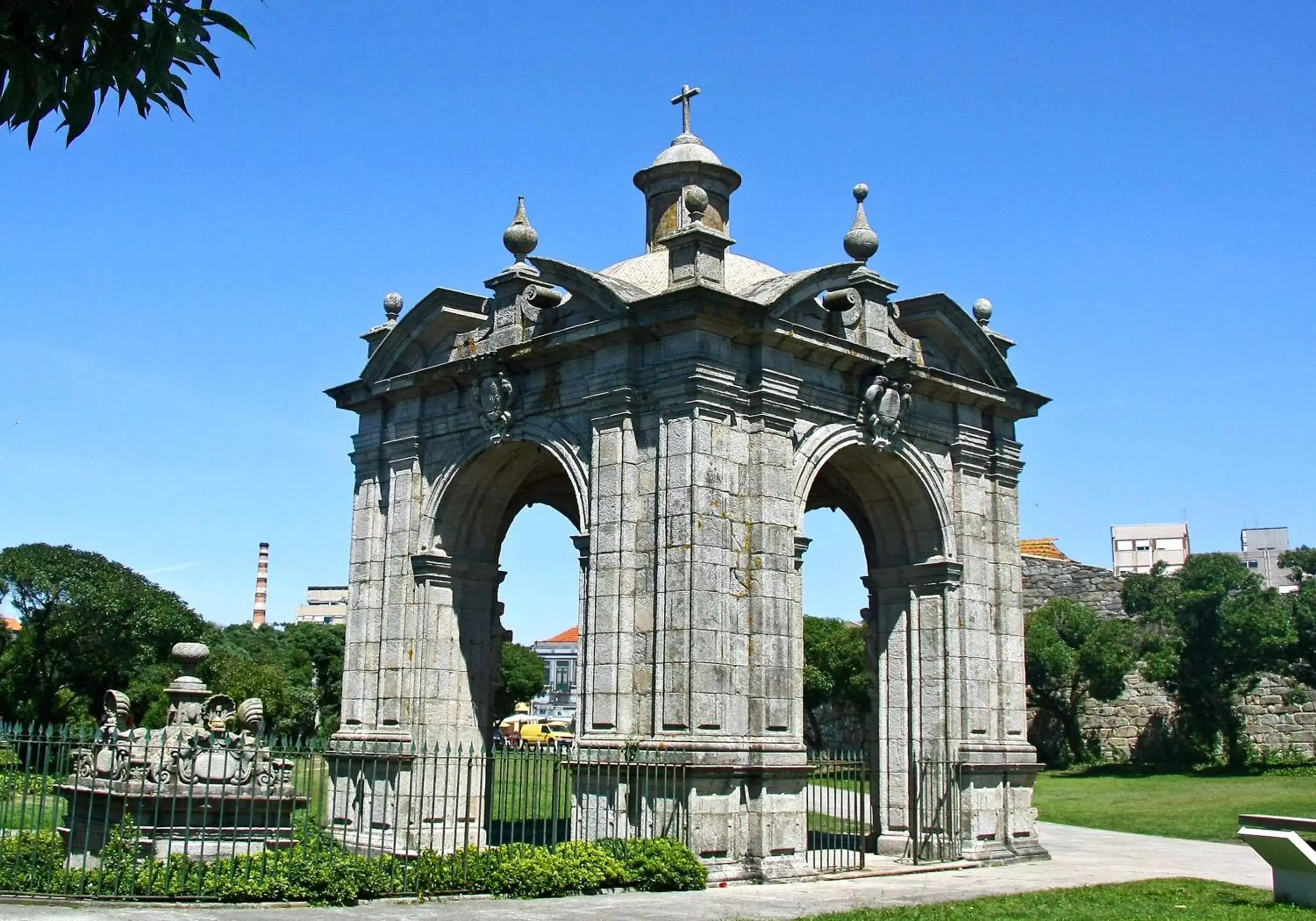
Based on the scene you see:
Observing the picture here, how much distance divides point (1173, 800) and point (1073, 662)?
27.1 feet

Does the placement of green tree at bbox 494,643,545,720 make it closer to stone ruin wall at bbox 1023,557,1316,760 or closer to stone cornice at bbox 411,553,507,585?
stone ruin wall at bbox 1023,557,1316,760

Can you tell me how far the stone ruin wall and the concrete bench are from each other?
67.1 feet

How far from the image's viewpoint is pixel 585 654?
1586 cm

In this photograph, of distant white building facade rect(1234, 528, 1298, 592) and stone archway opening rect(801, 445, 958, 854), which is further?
distant white building facade rect(1234, 528, 1298, 592)

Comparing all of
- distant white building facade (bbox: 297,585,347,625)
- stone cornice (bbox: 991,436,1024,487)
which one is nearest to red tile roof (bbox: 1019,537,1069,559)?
stone cornice (bbox: 991,436,1024,487)

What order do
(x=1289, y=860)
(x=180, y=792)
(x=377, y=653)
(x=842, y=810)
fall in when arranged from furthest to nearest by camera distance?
1. (x=377, y=653)
2. (x=842, y=810)
3. (x=180, y=792)
4. (x=1289, y=860)

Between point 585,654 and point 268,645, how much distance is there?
5184 centimetres

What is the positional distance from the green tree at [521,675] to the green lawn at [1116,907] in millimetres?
40565

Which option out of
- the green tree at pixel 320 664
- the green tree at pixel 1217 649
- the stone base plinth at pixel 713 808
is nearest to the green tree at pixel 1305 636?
the green tree at pixel 1217 649

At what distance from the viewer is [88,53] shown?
5.50 metres

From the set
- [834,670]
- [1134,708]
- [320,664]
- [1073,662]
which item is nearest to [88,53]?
[1073,662]

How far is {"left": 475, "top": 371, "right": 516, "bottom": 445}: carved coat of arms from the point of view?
1755 cm

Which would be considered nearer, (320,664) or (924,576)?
(924,576)

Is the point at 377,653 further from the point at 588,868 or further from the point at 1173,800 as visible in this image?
Result: the point at 1173,800
